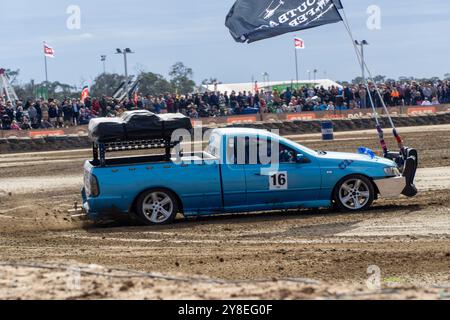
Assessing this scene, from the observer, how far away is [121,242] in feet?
42.4

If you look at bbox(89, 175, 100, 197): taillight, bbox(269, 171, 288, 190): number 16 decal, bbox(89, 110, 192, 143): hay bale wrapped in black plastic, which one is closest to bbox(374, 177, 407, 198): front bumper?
bbox(269, 171, 288, 190): number 16 decal

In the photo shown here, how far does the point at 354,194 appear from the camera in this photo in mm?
15125

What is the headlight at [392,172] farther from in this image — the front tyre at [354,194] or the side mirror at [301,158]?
the side mirror at [301,158]

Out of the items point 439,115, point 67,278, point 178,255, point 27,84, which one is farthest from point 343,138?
point 27,84

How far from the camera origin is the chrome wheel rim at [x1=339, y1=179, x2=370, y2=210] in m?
15.0

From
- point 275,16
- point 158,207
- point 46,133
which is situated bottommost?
point 158,207

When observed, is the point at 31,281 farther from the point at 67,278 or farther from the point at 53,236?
the point at 53,236

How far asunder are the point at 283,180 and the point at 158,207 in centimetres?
212

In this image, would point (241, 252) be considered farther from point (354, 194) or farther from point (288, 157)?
point (354, 194)

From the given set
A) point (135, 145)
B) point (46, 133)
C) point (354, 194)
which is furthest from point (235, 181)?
point (46, 133)

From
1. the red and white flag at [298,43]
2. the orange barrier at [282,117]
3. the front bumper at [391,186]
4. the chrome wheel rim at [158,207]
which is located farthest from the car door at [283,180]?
the red and white flag at [298,43]

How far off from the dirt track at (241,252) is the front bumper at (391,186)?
10.8 inches

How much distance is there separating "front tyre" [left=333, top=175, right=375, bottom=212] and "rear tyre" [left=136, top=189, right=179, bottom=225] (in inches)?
109

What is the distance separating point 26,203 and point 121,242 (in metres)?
5.44
